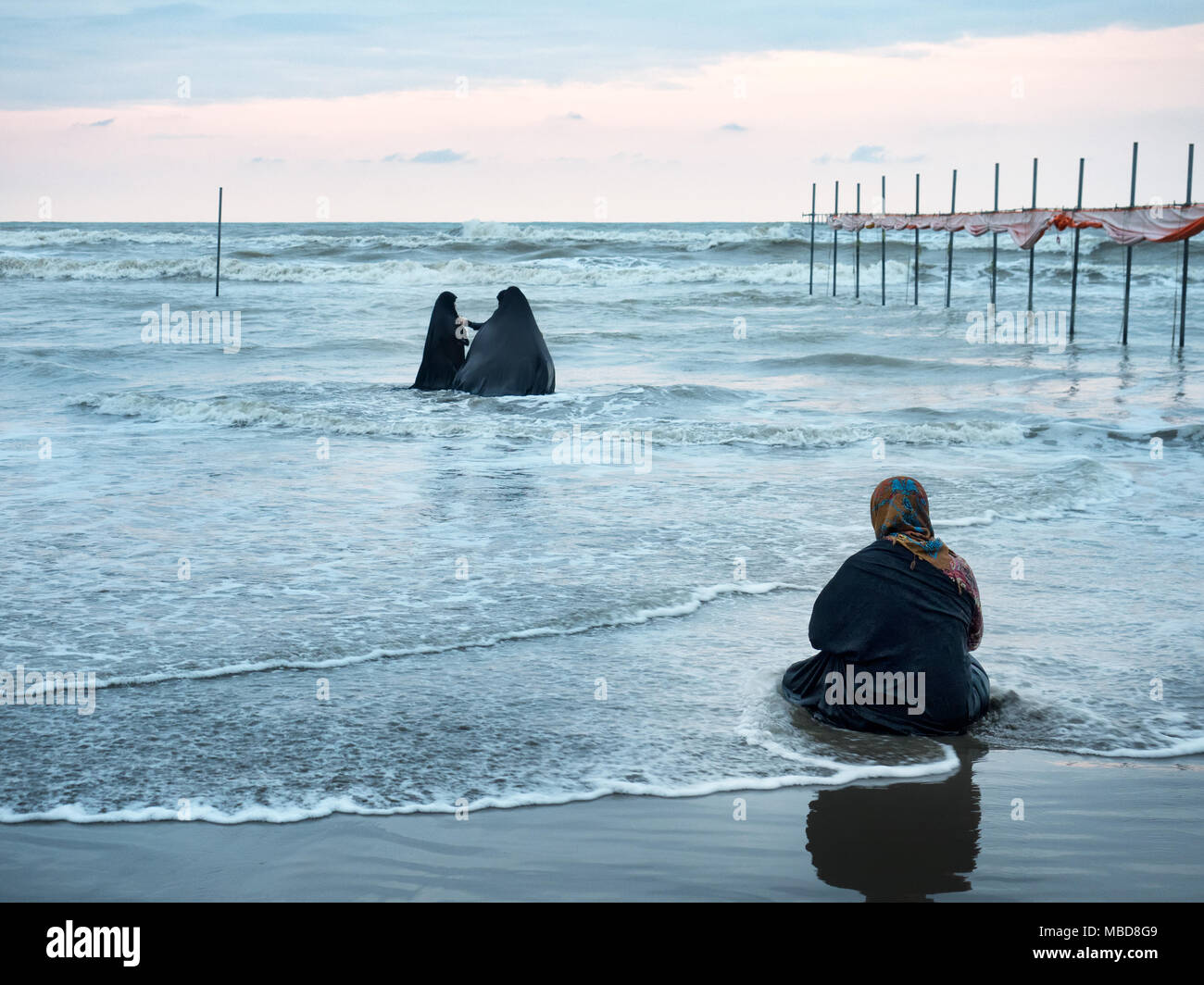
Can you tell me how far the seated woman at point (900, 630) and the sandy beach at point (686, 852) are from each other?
39cm

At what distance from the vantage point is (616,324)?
24109mm

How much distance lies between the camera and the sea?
12.9 ft

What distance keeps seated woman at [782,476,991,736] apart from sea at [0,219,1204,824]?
130mm

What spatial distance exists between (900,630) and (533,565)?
281 centimetres

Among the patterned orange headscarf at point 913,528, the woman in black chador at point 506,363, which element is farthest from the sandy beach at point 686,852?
the woman in black chador at point 506,363

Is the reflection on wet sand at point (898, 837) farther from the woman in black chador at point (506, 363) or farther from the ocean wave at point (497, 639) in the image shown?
the woman in black chador at point (506, 363)

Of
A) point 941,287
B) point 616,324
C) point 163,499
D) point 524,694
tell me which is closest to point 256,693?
point 524,694

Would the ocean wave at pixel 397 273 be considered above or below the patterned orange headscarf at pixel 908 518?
above

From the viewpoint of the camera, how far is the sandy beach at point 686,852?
120 inches

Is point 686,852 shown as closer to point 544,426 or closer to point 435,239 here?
point 544,426

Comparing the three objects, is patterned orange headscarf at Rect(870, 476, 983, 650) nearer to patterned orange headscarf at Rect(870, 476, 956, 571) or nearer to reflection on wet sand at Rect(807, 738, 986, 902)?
patterned orange headscarf at Rect(870, 476, 956, 571)

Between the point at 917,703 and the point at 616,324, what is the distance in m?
20.5

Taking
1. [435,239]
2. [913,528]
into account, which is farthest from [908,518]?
[435,239]

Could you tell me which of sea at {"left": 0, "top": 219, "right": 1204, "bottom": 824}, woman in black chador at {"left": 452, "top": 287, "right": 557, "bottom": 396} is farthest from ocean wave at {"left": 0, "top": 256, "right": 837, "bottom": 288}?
woman in black chador at {"left": 452, "top": 287, "right": 557, "bottom": 396}
